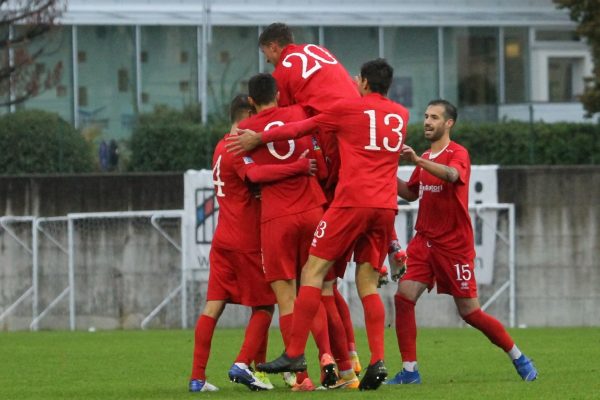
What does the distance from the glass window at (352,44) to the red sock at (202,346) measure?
2433cm

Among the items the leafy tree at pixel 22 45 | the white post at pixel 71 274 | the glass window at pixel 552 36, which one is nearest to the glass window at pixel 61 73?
the leafy tree at pixel 22 45

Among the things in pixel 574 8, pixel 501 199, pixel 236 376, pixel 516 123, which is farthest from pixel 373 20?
pixel 236 376

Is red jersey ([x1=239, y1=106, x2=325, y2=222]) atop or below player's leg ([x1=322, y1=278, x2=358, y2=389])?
atop

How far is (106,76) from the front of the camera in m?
35.2

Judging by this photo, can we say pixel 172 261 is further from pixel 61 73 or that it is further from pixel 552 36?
pixel 552 36

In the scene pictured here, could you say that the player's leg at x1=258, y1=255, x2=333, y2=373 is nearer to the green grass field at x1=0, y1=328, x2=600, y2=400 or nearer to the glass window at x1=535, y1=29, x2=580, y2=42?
the green grass field at x1=0, y1=328, x2=600, y2=400

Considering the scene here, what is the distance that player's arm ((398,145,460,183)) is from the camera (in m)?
12.2

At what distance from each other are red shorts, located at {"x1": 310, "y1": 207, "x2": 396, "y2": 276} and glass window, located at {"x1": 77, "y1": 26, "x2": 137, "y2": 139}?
22.5 metres

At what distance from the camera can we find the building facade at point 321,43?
34812mm

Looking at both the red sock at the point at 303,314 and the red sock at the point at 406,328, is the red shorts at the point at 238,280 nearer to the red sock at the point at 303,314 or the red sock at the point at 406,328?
the red sock at the point at 303,314

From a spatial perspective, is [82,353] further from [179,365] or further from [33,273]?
[33,273]

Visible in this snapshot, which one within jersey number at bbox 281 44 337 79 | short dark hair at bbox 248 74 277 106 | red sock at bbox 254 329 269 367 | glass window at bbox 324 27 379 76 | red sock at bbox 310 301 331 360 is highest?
glass window at bbox 324 27 379 76

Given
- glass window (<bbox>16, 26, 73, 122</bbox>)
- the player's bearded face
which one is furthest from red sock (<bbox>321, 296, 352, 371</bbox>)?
glass window (<bbox>16, 26, 73, 122</bbox>)

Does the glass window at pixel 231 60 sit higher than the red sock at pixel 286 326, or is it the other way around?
the glass window at pixel 231 60
